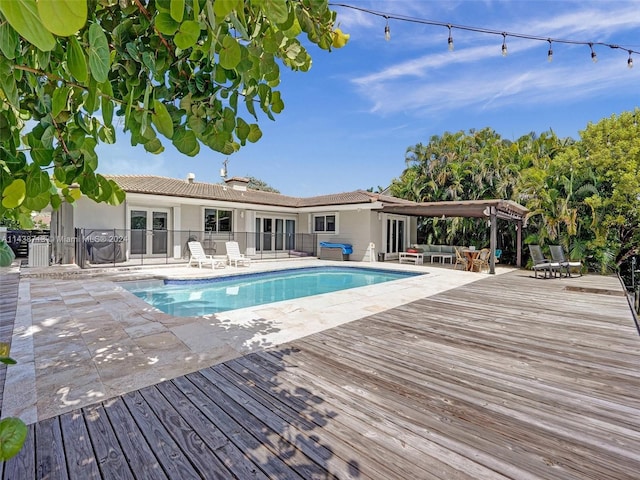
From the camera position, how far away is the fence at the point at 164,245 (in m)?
12.2

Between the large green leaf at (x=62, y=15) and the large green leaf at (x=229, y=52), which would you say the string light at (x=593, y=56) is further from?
the large green leaf at (x=62, y=15)

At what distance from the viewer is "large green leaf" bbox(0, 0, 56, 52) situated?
0.63m

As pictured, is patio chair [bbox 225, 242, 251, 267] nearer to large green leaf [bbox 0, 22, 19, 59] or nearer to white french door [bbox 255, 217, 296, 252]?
white french door [bbox 255, 217, 296, 252]

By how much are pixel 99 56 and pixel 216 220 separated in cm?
1648

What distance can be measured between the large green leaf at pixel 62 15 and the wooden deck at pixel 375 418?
7.46 feet

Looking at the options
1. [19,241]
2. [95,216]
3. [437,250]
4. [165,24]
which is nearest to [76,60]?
[165,24]

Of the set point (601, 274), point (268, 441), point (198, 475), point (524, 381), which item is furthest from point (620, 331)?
point (601, 274)

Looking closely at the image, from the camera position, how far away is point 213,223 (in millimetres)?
16844

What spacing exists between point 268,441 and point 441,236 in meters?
18.1

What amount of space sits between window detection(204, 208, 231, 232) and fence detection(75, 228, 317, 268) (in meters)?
0.45

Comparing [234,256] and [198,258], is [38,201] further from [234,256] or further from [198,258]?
[234,256]

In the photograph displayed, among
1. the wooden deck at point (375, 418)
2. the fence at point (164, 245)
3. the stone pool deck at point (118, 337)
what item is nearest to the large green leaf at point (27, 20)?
the wooden deck at point (375, 418)

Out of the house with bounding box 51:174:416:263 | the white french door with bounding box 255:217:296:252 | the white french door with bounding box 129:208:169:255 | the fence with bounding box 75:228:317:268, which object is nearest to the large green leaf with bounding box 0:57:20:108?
the house with bounding box 51:174:416:263

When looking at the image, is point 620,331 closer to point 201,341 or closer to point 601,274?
point 201,341
